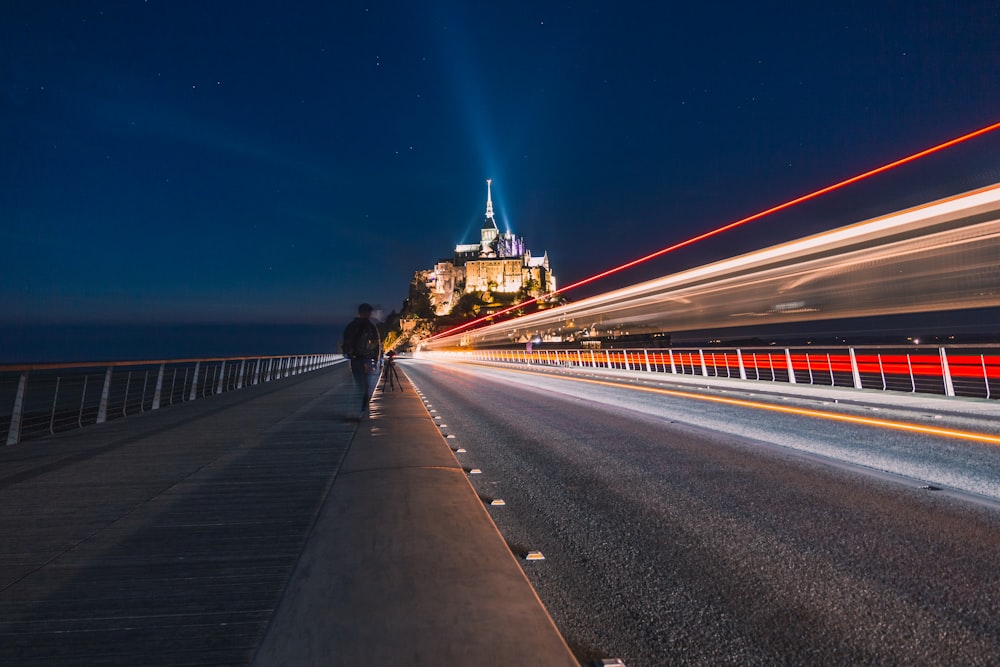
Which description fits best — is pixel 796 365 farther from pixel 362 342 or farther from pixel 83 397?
pixel 83 397

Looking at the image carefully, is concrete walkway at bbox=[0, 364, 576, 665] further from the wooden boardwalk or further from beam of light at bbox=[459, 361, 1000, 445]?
beam of light at bbox=[459, 361, 1000, 445]

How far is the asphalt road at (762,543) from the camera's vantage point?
8.64 feet

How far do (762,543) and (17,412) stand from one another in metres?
10.7

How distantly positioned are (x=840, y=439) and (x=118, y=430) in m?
12.0

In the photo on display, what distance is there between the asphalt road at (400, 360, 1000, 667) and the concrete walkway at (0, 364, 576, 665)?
1.73 feet

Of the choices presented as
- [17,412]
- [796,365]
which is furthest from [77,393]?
[796,365]

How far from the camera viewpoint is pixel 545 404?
15.3 metres

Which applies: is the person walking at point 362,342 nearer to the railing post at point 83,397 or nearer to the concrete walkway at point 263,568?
the concrete walkway at point 263,568

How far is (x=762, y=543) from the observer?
399cm

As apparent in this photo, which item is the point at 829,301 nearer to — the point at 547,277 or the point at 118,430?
the point at 118,430

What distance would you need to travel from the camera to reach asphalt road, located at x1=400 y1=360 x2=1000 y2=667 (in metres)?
2.63

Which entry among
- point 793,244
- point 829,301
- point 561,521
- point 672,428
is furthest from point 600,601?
point 829,301

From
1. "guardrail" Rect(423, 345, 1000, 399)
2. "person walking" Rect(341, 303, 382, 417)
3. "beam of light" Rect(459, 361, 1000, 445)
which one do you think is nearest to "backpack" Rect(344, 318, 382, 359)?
"person walking" Rect(341, 303, 382, 417)

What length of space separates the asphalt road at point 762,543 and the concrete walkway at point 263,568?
527 mm
